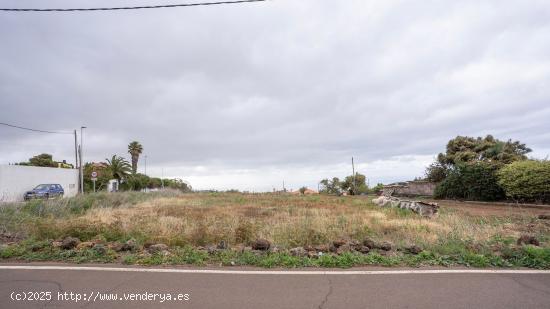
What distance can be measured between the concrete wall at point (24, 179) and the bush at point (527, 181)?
33730mm

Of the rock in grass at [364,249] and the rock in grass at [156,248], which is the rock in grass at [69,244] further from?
the rock in grass at [364,249]

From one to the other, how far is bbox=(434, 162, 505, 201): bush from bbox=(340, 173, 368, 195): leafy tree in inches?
644

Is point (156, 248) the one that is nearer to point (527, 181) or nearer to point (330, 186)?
point (527, 181)

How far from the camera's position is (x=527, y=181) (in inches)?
747

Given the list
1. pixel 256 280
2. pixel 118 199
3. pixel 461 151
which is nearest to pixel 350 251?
pixel 256 280

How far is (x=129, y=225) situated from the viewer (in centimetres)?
954

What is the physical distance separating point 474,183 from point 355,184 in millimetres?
22206

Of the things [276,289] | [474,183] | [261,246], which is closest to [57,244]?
[261,246]

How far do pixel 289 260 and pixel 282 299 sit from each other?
1590mm

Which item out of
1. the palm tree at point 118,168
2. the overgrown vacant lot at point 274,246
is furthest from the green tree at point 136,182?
the overgrown vacant lot at point 274,246

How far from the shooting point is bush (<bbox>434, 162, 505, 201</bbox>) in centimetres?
2266

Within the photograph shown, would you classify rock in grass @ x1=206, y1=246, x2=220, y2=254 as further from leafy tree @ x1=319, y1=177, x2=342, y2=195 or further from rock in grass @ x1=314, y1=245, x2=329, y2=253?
leafy tree @ x1=319, y1=177, x2=342, y2=195

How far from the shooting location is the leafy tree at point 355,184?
4453cm

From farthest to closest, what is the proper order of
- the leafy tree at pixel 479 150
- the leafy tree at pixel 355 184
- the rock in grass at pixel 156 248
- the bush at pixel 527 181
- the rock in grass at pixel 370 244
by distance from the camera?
1. the leafy tree at pixel 355 184
2. the leafy tree at pixel 479 150
3. the bush at pixel 527 181
4. the rock in grass at pixel 370 244
5. the rock in grass at pixel 156 248
